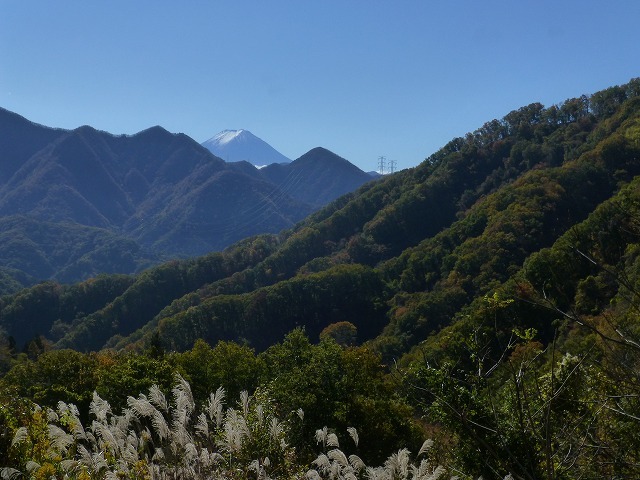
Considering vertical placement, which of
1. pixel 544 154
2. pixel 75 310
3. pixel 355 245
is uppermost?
pixel 544 154

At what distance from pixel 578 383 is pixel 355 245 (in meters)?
97.0

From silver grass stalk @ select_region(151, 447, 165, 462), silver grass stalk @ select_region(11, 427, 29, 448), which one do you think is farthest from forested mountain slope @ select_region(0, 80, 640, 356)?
silver grass stalk @ select_region(11, 427, 29, 448)

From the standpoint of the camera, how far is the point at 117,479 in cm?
525

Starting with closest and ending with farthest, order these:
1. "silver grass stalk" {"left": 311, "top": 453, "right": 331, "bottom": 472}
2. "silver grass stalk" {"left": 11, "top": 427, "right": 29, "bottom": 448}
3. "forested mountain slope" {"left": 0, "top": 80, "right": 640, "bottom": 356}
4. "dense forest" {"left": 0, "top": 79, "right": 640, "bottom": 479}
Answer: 1. "silver grass stalk" {"left": 11, "top": 427, "right": 29, "bottom": 448}
2. "dense forest" {"left": 0, "top": 79, "right": 640, "bottom": 479}
3. "silver grass stalk" {"left": 311, "top": 453, "right": 331, "bottom": 472}
4. "forested mountain slope" {"left": 0, "top": 80, "right": 640, "bottom": 356}

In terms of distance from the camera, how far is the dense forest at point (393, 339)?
564 centimetres

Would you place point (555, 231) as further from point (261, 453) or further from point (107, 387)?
point (261, 453)

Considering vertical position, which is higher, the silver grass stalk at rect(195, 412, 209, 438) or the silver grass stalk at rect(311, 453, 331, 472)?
the silver grass stalk at rect(195, 412, 209, 438)

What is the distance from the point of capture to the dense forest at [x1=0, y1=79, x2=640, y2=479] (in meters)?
5.64

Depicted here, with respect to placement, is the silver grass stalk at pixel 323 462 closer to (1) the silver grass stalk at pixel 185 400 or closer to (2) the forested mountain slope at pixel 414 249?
(1) the silver grass stalk at pixel 185 400

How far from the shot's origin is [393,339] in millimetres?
60125

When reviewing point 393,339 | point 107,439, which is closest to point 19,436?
point 107,439

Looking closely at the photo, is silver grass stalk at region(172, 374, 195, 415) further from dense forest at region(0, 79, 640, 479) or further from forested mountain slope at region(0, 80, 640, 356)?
forested mountain slope at region(0, 80, 640, 356)

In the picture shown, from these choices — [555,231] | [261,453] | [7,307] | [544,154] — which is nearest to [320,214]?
[544,154]

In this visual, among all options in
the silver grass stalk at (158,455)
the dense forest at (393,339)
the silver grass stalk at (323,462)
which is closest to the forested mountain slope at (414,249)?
the dense forest at (393,339)
